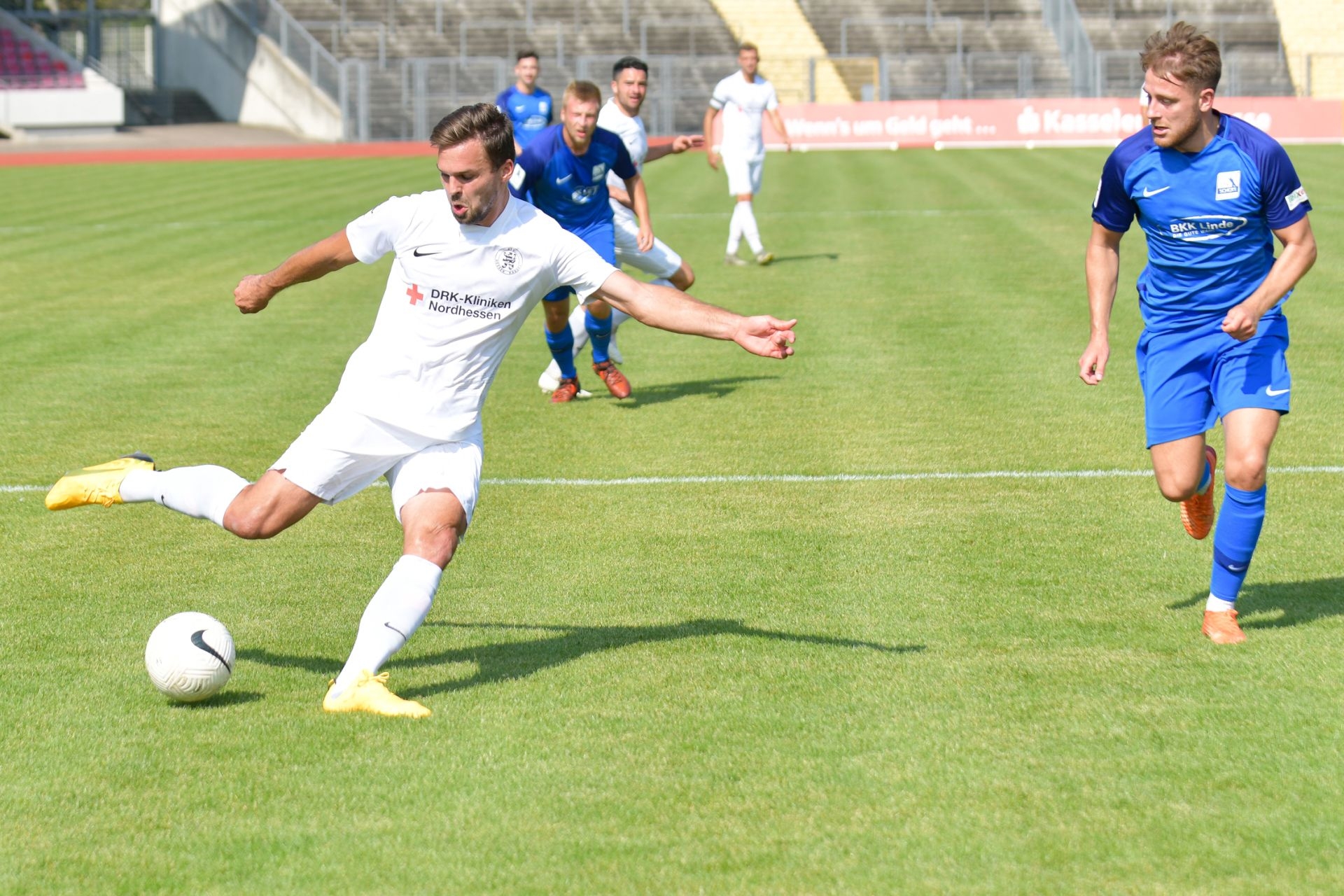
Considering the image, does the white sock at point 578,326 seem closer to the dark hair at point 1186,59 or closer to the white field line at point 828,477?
the white field line at point 828,477

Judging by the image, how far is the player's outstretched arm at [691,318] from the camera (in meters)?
5.21

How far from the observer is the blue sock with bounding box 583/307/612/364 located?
458 inches

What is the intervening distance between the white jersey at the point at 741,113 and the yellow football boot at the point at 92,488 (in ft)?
45.9

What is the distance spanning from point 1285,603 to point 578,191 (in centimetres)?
626

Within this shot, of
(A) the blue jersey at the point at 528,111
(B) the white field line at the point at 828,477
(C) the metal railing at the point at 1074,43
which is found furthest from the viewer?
(C) the metal railing at the point at 1074,43

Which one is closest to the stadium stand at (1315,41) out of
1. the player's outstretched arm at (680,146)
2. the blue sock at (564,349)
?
the player's outstretched arm at (680,146)

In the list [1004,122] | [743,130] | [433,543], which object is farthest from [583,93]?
[1004,122]

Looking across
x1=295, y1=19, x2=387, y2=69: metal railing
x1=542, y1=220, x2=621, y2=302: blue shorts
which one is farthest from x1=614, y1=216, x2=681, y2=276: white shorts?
x1=295, y1=19, x2=387, y2=69: metal railing

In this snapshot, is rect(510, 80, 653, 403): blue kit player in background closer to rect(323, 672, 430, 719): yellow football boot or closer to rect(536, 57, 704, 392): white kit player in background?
rect(536, 57, 704, 392): white kit player in background

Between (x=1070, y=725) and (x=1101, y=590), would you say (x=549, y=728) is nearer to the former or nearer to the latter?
(x=1070, y=725)

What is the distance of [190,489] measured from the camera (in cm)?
602

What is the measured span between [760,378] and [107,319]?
6576 mm

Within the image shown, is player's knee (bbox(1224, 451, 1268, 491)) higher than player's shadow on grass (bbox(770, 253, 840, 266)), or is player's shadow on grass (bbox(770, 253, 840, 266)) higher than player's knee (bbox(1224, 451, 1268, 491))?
player's knee (bbox(1224, 451, 1268, 491))

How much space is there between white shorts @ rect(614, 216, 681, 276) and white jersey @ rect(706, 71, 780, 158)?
7.30 meters
